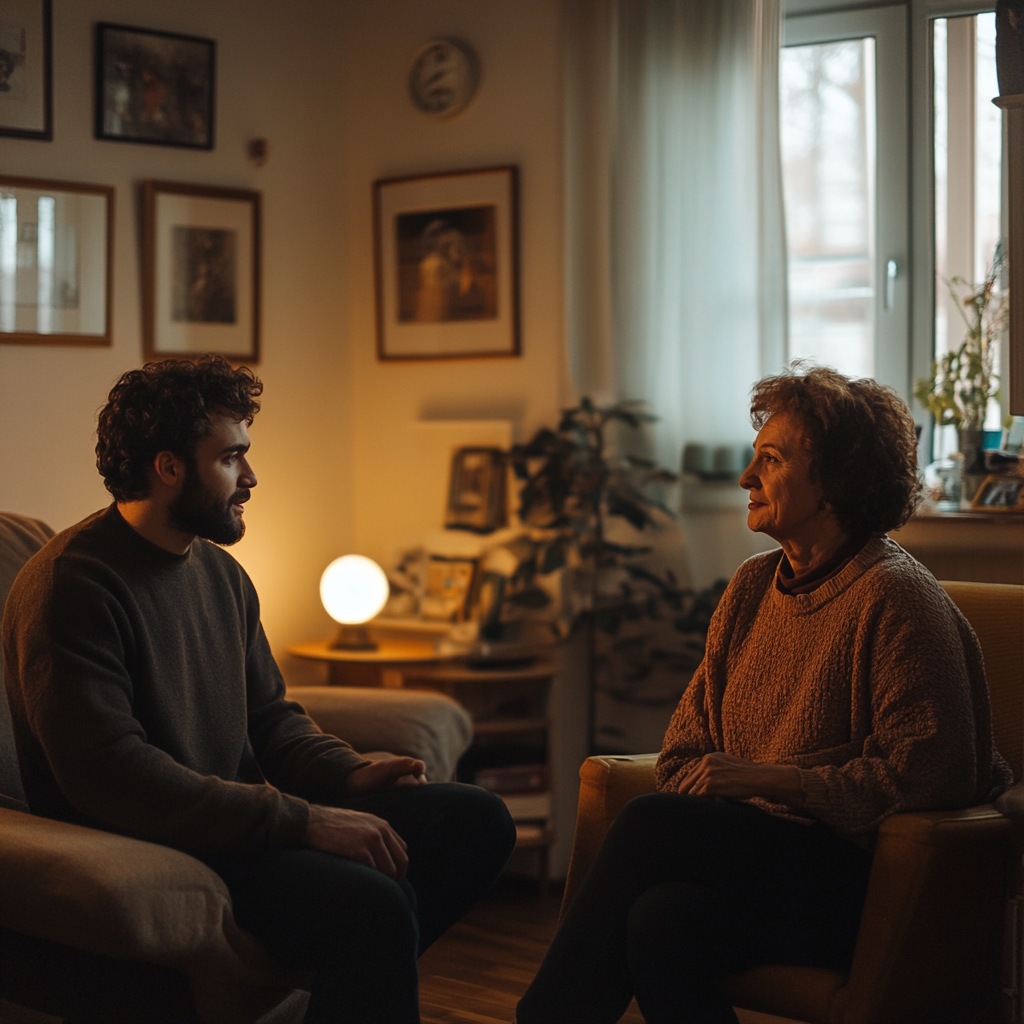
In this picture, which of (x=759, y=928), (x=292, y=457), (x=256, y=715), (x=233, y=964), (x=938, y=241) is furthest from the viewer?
(x=292, y=457)

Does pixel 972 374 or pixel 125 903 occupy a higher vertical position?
pixel 972 374

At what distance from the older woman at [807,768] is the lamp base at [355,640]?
1444mm

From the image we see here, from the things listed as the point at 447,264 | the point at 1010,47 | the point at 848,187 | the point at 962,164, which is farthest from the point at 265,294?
the point at 1010,47

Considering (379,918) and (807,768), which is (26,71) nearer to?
(379,918)

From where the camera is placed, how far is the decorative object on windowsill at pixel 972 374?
9.14 feet

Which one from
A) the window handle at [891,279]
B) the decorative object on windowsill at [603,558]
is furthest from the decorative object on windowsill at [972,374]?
the decorative object on windowsill at [603,558]

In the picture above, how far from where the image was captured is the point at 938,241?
9.92ft

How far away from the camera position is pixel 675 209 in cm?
319

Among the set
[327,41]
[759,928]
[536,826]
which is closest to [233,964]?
[759,928]

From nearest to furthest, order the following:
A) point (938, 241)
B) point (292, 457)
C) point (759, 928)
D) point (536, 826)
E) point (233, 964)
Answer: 1. point (233, 964)
2. point (759, 928)
3. point (938, 241)
4. point (536, 826)
5. point (292, 457)

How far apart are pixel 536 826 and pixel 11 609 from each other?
5.86ft

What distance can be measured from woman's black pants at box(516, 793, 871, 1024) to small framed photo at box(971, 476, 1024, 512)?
3.68 feet

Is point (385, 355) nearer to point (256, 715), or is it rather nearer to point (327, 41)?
point (327, 41)

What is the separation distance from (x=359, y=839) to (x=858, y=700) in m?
0.74
